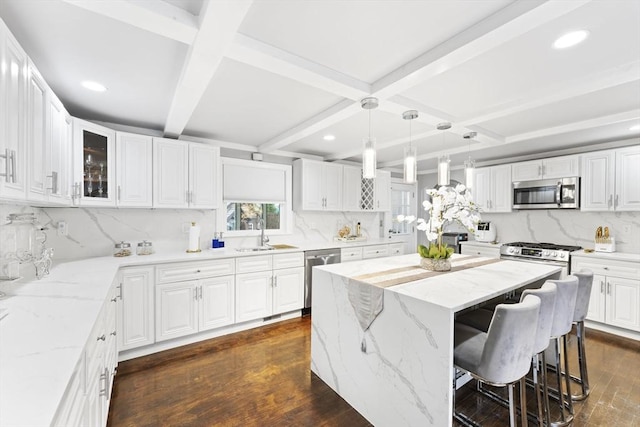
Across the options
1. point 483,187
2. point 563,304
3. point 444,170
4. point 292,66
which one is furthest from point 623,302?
point 292,66

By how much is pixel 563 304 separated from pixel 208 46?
2730 millimetres

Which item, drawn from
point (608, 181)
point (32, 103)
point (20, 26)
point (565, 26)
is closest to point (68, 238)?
point (32, 103)

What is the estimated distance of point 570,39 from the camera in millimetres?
1684

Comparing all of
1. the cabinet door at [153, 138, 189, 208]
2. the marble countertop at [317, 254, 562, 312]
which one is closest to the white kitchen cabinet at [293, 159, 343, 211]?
the cabinet door at [153, 138, 189, 208]

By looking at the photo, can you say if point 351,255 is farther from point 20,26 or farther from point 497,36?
point 20,26

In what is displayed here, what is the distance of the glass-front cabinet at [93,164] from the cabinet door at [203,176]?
0.77 metres

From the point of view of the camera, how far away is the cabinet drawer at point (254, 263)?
3.46m

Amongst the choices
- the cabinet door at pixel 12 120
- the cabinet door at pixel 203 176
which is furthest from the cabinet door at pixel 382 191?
the cabinet door at pixel 12 120

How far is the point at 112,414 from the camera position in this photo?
204 cm

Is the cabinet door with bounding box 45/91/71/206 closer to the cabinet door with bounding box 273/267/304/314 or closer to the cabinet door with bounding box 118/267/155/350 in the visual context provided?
the cabinet door with bounding box 118/267/155/350

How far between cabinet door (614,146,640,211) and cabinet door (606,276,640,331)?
38.5 inches

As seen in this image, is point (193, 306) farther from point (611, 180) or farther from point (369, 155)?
point (611, 180)

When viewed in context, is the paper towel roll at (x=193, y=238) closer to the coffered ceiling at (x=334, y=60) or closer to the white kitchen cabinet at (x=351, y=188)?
the coffered ceiling at (x=334, y=60)

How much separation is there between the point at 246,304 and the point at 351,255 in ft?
5.81
